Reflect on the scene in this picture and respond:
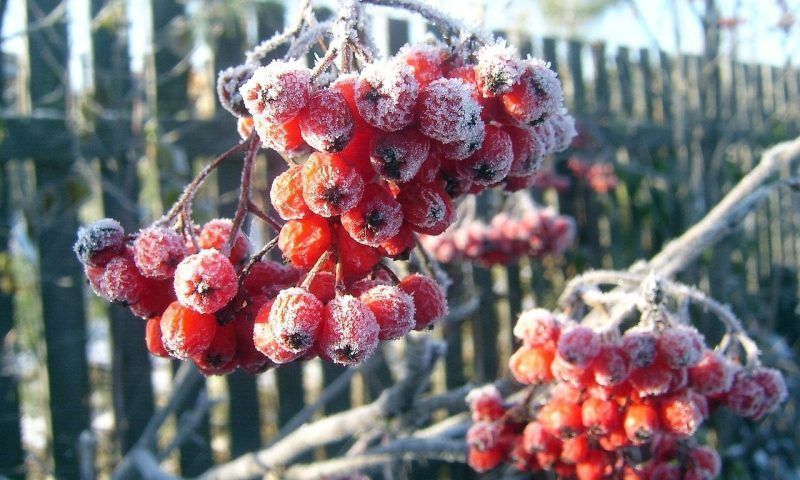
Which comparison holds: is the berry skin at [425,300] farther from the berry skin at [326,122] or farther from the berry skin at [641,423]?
the berry skin at [641,423]

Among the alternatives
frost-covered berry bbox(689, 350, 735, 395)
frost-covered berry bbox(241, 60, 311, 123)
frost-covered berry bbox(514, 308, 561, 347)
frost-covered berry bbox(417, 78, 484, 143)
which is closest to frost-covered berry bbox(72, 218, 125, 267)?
frost-covered berry bbox(241, 60, 311, 123)

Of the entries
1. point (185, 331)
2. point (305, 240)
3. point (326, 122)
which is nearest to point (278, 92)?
point (326, 122)

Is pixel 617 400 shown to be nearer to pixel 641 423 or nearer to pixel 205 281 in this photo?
pixel 641 423

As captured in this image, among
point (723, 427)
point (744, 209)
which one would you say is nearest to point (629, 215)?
point (723, 427)

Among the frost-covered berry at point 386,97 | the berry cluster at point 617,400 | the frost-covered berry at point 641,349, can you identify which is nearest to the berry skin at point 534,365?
the berry cluster at point 617,400

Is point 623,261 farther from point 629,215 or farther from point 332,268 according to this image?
point 332,268
